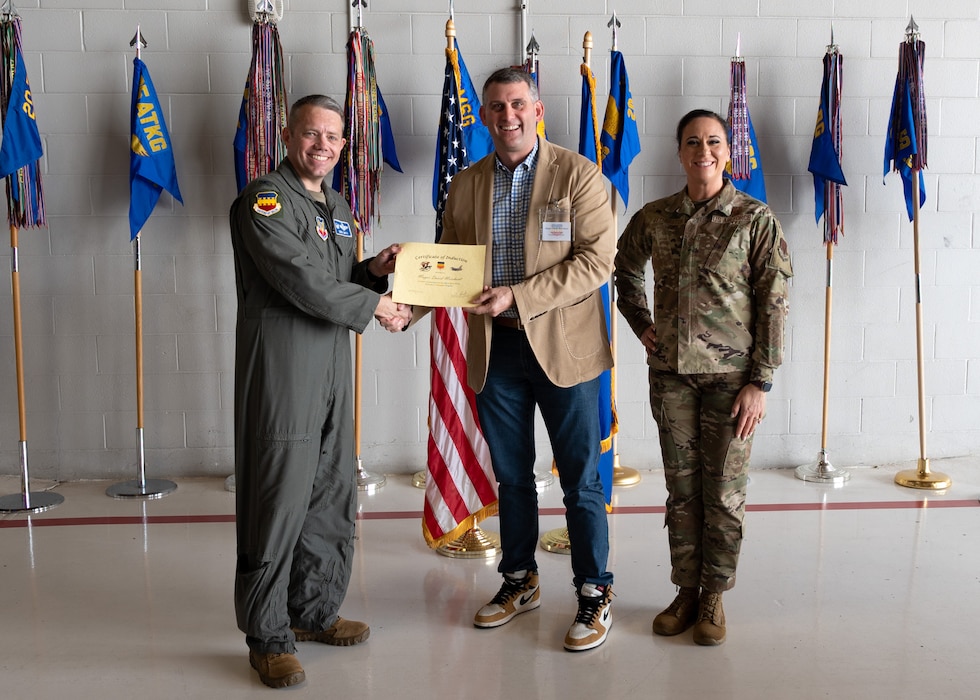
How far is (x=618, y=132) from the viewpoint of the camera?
4.39 metres

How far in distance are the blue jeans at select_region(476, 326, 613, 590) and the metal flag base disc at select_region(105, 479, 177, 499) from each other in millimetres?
2248

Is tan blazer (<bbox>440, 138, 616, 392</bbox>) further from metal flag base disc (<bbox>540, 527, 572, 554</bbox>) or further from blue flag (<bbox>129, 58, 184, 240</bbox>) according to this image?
blue flag (<bbox>129, 58, 184, 240</bbox>)

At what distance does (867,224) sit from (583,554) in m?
2.86

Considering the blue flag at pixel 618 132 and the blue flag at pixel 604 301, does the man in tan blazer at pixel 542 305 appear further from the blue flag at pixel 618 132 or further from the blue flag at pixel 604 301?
the blue flag at pixel 618 132

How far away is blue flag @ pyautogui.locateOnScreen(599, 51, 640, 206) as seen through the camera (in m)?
4.38

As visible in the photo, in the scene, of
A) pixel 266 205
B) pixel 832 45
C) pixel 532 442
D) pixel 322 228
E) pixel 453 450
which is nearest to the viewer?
pixel 266 205

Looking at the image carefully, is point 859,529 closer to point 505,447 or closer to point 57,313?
point 505,447

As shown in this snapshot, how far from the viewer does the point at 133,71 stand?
14.9 feet

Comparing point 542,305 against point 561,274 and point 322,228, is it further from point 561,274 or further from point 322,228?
point 322,228

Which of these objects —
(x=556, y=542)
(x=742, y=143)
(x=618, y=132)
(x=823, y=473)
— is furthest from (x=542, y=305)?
(x=823, y=473)

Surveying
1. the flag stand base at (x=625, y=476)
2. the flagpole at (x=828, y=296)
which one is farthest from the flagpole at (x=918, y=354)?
the flag stand base at (x=625, y=476)

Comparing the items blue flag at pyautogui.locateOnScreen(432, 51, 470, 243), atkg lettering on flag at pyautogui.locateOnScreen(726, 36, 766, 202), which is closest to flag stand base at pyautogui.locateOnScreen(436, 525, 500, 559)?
blue flag at pyautogui.locateOnScreen(432, 51, 470, 243)

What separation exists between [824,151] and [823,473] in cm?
161

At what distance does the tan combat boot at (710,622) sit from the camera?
280 cm
